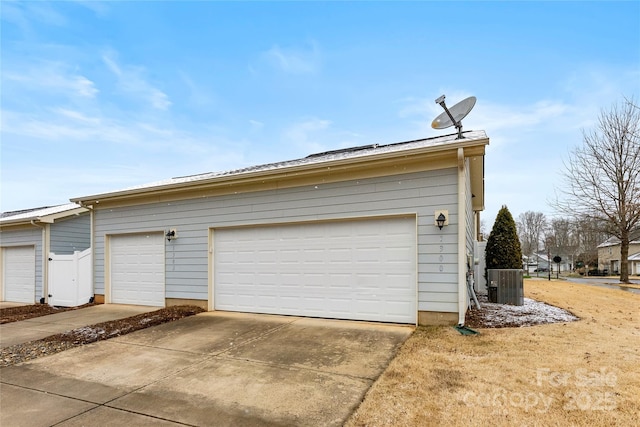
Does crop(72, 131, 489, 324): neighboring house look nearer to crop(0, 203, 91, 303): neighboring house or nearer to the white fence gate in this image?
the white fence gate

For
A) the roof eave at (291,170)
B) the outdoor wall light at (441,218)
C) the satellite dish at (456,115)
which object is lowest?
the outdoor wall light at (441,218)

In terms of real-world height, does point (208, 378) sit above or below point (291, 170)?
below

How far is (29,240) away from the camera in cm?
1101

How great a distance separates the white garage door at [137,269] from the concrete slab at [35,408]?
4929mm

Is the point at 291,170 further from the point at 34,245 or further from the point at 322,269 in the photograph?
the point at 34,245

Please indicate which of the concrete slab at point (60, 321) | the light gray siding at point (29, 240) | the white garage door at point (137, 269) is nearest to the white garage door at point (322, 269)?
the white garage door at point (137, 269)

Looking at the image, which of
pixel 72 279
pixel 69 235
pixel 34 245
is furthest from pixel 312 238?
pixel 34 245

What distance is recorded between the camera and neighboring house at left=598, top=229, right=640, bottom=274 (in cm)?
3559

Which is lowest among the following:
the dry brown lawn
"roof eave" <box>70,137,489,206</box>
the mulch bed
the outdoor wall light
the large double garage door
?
the mulch bed

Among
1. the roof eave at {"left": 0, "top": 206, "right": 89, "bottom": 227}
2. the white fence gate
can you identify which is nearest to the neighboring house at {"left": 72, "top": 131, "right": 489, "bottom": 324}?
the white fence gate

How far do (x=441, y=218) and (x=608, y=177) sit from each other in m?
18.3

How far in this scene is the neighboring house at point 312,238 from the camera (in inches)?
225

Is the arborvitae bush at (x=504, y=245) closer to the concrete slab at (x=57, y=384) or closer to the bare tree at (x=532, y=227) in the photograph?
the concrete slab at (x=57, y=384)

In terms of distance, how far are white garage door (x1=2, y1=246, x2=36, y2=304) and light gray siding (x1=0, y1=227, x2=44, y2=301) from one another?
0.19m
